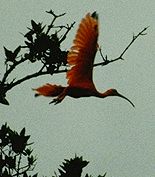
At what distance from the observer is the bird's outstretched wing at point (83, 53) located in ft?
19.9

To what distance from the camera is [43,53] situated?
6930 millimetres

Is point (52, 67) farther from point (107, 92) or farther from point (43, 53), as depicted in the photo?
point (107, 92)

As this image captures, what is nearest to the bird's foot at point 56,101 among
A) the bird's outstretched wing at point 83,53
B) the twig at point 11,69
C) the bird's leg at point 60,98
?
the bird's leg at point 60,98

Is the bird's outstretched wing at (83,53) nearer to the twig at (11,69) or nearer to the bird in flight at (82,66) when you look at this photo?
the bird in flight at (82,66)

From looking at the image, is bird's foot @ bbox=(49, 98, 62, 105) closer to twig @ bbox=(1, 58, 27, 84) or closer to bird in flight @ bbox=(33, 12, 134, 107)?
bird in flight @ bbox=(33, 12, 134, 107)

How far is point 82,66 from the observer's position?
6.14m

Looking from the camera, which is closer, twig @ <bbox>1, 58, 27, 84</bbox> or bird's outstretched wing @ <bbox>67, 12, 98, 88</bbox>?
bird's outstretched wing @ <bbox>67, 12, 98, 88</bbox>

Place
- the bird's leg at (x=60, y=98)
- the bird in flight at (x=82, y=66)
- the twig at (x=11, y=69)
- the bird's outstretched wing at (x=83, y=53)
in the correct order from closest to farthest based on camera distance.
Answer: the bird's leg at (x=60, y=98), the bird in flight at (x=82, y=66), the bird's outstretched wing at (x=83, y=53), the twig at (x=11, y=69)

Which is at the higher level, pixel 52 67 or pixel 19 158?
pixel 52 67

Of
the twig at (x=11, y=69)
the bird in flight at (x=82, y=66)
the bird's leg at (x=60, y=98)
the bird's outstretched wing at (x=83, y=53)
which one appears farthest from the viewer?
the twig at (x=11, y=69)

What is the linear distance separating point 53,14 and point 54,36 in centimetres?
24

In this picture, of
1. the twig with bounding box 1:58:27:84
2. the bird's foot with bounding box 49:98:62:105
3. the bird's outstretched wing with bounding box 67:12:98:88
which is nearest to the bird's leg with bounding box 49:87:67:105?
the bird's foot with bounding box 49:98:62:105

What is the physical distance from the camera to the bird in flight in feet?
19.3

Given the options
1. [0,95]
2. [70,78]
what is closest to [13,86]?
[0,95]
